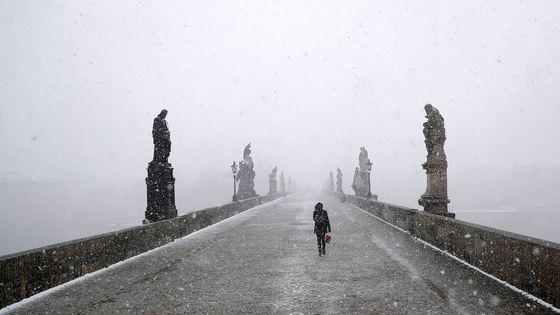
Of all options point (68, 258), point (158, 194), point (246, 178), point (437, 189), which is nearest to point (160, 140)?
point (158, 194)

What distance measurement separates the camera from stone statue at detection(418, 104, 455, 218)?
13266mm

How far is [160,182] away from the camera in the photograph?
1466 centimetres

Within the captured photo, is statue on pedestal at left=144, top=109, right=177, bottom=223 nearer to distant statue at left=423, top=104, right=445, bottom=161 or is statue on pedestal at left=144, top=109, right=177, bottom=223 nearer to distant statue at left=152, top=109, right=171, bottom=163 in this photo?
distant statue at left=152, top=109, right=171, bottom=163

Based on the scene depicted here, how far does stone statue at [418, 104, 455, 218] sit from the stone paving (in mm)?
2682

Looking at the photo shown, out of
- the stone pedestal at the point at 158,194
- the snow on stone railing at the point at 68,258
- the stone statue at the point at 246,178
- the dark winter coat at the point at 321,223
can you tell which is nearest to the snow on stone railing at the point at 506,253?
the dark winter coat at the point at 321,223

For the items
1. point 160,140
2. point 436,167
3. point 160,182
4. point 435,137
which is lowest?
point 160,182

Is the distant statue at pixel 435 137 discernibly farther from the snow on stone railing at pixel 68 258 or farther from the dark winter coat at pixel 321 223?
the snow on stone railing at pixel 68 258

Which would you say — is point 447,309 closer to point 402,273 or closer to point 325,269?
point 402,273

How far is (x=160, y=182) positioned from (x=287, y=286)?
29.5ft

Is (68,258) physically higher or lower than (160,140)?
lower

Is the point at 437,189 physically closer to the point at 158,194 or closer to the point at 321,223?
the point at 321,223

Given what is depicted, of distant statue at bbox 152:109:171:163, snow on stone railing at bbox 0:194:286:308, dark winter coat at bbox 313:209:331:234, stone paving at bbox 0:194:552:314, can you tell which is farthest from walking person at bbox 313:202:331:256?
distant statue at bbox 152:109:171:163

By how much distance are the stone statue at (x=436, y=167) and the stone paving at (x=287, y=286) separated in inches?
106

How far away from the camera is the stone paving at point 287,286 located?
5633 millimetres
